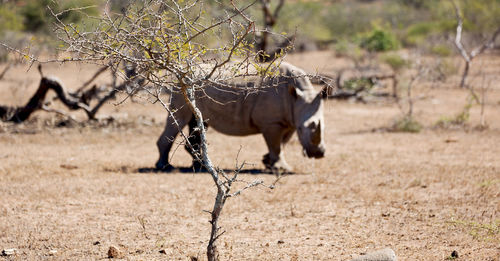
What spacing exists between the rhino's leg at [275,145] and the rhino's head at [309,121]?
1.50 ft

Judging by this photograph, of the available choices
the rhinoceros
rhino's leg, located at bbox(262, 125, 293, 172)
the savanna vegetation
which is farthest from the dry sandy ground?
the rhinoceros

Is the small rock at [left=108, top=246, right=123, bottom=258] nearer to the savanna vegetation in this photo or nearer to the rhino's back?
the savanna vegetation

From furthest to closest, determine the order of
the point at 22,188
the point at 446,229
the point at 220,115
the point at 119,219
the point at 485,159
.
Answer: the point at 485,159
the point at 220,115
the point at 22,188
the point at 119,219
the point at 446,229

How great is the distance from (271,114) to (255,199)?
2251 millimetres

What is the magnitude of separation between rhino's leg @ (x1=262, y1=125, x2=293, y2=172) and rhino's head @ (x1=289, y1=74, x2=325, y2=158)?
18.0 inches

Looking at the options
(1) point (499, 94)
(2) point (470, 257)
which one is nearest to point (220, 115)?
(2) point (470, 257)

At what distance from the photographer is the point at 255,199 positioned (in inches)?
362

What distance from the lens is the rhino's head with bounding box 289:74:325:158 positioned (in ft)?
34.7

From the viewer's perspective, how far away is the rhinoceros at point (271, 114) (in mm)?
10680

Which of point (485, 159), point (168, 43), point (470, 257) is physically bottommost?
point (470, 257)

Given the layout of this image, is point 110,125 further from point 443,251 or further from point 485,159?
point 443,251

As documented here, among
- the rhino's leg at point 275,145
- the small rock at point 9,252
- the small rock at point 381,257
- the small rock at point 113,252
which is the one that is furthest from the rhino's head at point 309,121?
the small rock at point 9,252

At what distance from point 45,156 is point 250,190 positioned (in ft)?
15.9

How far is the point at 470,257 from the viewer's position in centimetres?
620
